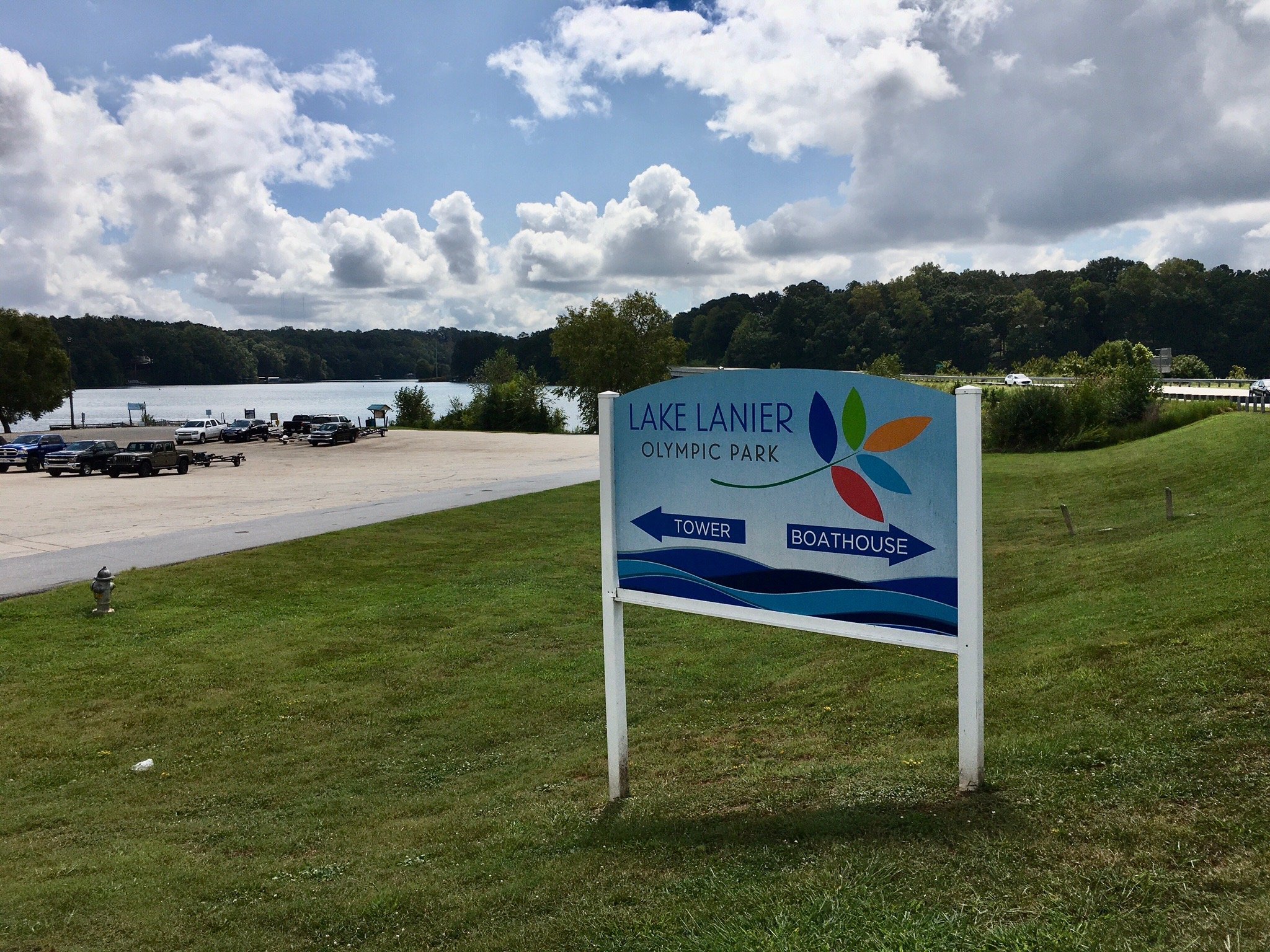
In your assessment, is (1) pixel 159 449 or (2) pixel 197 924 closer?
(2) pixel 197 924

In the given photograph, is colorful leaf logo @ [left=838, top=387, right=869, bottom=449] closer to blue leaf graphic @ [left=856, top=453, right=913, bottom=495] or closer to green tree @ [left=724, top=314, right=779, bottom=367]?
blue leaf graphic @ [left=856, top=453, right=913, bottom=495]

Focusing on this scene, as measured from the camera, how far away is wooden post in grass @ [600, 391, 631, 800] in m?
6.45

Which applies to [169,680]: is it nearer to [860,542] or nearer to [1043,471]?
[860,542]

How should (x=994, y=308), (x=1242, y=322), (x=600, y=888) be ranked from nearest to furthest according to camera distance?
(x=600, y=888) < (x=1242, y=322) < (x=994, y=308)

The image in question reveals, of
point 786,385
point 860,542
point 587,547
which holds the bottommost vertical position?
point 587,547

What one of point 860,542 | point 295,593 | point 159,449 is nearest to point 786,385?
point 860,542

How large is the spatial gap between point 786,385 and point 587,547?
53.1 ft

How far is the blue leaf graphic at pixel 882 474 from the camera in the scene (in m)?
5.22

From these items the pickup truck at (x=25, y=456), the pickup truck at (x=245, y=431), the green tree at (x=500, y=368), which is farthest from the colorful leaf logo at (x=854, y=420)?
the green tree at (x=500, y=368)

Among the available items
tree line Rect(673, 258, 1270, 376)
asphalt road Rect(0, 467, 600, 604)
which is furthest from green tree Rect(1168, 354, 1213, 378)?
asphalt road Rect(0, 467, 600, 604)

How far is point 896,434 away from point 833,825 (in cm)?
207

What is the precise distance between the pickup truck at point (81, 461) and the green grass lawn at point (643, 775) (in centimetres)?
2908

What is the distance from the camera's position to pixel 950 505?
5.09 metres

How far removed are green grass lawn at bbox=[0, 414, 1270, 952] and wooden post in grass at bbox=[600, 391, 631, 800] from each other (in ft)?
1.02
